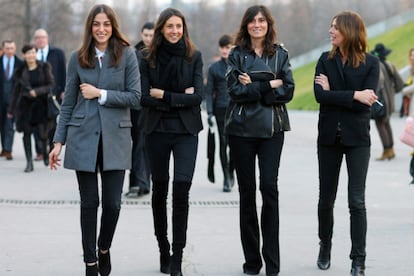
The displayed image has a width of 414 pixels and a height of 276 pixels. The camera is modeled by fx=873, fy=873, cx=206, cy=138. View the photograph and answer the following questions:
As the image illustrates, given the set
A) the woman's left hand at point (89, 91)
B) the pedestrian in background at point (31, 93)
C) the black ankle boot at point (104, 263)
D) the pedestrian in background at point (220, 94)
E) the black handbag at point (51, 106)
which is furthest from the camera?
the black handbag at point (51, 106)

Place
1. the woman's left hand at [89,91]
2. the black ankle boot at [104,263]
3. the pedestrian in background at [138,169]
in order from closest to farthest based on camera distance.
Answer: the woman's left hand at [89,91] → the black ankle boot at [104,263] → the pedestrian in background at [138,169]

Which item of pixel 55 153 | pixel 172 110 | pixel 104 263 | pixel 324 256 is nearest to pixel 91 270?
pixel 104 263

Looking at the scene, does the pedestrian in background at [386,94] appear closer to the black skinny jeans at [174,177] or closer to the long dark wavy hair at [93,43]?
the black skinny jeans at [174,177]

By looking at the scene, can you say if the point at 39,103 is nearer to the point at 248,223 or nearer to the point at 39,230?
the point at 39,230

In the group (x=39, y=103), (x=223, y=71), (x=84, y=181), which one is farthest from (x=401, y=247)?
(x=39, y=103)

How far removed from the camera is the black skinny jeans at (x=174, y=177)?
6.53 metres

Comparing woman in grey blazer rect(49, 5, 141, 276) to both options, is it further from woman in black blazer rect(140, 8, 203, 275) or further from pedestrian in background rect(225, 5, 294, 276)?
pedestrian in background rect(225, 5, 294, 276)

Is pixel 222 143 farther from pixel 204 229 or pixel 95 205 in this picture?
pixel 95 205

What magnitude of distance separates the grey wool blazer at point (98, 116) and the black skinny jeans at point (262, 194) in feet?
3.09

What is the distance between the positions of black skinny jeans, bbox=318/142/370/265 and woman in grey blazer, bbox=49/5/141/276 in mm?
1562

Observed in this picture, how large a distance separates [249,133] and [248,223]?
72cm

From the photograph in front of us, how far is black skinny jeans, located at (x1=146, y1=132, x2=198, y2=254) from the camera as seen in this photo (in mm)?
6527

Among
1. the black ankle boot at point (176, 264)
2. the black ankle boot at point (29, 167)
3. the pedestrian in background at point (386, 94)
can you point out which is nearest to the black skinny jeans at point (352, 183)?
the black ankle boot at point (176, 264)

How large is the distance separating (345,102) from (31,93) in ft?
27.7
